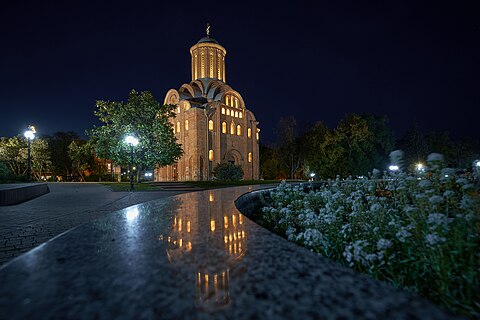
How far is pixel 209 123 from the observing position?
124ft

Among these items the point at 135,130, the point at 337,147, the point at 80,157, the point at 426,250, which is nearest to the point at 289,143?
the point at 337,147

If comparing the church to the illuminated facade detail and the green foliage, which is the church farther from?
the green foliage

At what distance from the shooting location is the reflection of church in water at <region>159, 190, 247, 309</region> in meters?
0.99

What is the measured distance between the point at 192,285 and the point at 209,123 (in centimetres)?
3744

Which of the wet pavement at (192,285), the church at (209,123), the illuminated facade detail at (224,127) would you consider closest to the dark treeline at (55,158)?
the church at (209,123)

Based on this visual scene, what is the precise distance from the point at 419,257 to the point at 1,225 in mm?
7447

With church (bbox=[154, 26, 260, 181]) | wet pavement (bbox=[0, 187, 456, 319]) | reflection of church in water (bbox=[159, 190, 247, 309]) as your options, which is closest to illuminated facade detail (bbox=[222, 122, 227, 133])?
church (bbox=[154, 26, 260, 181])

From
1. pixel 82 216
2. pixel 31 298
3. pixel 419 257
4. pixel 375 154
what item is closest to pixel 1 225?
pixel 82 216

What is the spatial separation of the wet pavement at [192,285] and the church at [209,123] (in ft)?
113

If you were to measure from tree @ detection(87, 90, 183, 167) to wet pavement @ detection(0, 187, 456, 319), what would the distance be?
2135 centimetres

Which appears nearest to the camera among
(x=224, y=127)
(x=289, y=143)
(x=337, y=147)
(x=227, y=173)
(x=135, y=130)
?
(x=135, y=130)

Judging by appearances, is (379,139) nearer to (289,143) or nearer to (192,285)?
(289,143)

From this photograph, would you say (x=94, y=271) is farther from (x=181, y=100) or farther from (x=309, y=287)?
(x=181, y=100)

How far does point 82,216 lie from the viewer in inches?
264
